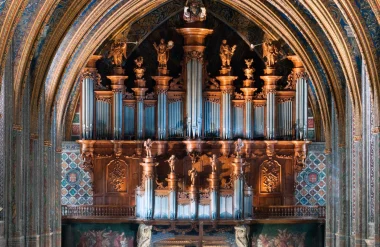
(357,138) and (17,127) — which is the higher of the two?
(17,127)

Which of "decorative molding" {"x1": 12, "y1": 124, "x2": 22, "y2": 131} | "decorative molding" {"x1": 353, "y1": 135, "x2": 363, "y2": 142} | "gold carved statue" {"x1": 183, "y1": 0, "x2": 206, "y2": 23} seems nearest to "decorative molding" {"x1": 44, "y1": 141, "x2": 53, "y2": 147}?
"gold carved statue" {"x1": 183, "y1": 0, "x2": 206, "y2": 23}

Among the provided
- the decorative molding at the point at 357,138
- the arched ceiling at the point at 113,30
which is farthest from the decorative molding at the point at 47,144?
the decorative molding at the point at 357,138

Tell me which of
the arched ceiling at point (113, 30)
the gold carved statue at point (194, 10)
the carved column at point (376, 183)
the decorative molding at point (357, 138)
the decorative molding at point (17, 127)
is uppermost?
the gold carved statue at point (194, 10)

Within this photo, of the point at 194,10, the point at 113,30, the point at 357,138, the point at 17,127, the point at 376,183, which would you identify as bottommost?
the point at 376,183

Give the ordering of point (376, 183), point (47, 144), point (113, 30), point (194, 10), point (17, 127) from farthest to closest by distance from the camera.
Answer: point (113, 30) → point (194, 10) → point (47, 144) → point (17, 127) → point (376, 183)

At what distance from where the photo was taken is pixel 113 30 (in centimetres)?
4994

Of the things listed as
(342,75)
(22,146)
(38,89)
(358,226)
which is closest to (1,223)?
(22,146)

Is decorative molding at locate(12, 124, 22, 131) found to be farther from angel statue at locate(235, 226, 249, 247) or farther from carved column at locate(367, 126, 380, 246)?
angel statue at locate(235, 226, 249, 247)

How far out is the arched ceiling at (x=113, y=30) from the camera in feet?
120

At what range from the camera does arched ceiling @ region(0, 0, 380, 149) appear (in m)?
36.6

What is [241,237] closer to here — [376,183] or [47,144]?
[47,144]

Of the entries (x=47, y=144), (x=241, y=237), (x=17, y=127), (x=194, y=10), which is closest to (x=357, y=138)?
(x=194, y=10)

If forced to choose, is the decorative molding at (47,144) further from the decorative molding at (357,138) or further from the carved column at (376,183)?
the carved column at (376,183)

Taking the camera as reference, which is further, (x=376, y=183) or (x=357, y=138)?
(x=357, y=138)
